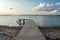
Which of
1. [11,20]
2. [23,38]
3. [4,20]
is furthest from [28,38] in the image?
[4,20]

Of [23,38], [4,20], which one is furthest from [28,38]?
[4,20]

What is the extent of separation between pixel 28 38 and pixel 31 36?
358mm

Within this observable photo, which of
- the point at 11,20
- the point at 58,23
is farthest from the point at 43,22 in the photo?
the point at 11,20

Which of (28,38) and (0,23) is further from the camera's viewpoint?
(0,23)

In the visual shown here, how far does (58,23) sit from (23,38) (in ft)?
81.4

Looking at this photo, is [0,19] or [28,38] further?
[0,19]

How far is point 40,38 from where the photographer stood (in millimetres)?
7586

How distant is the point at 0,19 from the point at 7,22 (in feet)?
4.36

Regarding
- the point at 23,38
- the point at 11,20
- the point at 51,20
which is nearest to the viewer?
the point at 23,38

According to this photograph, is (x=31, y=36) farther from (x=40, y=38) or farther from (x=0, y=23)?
(x=0, y=23)

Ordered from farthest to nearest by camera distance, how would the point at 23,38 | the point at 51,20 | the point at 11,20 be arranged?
the point at 51,20 → the point at 11,20 → the point at 23,38

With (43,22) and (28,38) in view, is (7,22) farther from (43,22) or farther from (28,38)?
(28,38)

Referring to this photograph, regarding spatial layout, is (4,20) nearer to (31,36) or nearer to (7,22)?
(7,22)

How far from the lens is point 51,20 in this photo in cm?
3506
